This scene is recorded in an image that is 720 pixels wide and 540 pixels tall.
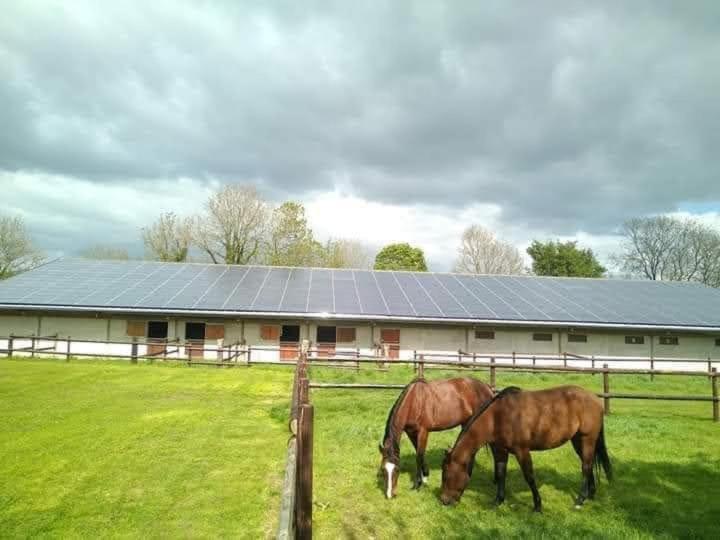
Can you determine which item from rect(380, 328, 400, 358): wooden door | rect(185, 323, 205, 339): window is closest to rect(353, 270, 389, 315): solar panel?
rect(380, 328, 400, 358): wooden door

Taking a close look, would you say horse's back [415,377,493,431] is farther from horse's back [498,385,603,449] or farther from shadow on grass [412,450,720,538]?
horse's back [498,385,603,449]

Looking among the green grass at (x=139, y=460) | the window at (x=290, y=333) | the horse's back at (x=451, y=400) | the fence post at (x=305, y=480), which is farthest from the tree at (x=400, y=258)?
the fence post at (x=305, y=480)

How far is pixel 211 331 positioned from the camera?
20.9m

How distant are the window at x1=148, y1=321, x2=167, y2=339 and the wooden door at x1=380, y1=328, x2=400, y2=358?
398 inches

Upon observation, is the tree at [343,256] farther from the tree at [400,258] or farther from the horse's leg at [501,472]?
the horse's leg at [501,472]

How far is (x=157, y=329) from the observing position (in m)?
21.1

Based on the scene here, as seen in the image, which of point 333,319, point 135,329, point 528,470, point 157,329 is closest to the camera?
point 528,470

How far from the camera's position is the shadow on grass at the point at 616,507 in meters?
4.98

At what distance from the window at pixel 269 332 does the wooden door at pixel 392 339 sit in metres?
4.90

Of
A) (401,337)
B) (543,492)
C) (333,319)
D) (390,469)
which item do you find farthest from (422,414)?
(401,337)

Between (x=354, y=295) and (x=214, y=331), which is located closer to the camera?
(x=214, y=331)

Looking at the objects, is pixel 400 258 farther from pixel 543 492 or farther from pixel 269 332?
pixel 543 492

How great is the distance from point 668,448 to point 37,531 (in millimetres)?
9372

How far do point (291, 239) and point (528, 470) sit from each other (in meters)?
37.8
